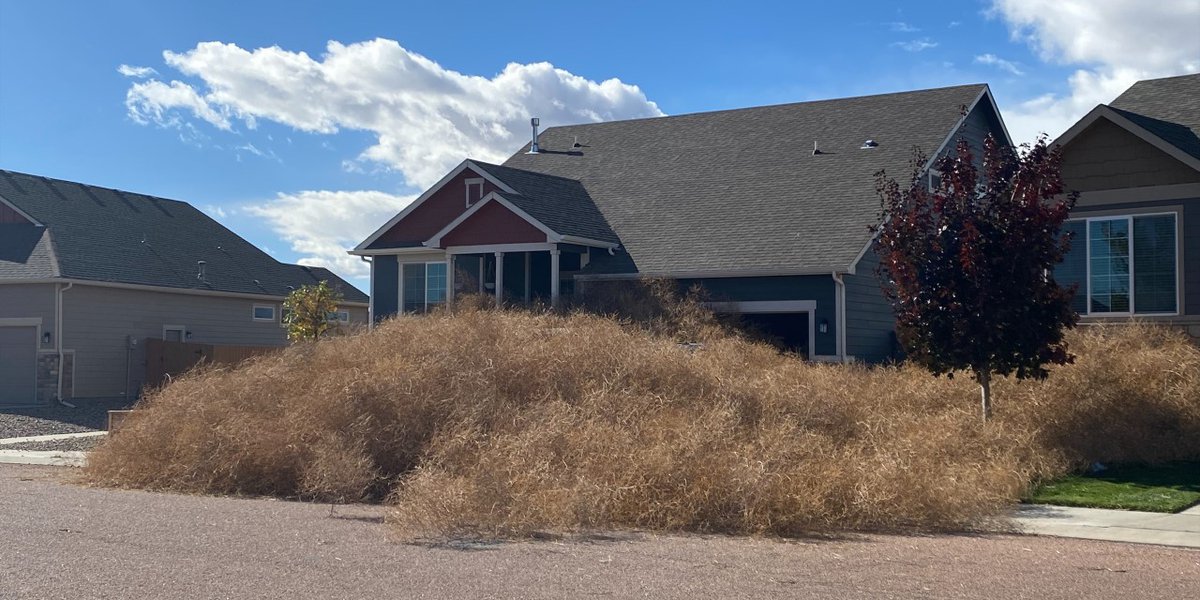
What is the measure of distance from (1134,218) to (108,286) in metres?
25.0

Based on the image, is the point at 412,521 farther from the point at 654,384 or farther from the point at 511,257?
the point at 511,257

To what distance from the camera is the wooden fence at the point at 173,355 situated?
29.7 metres

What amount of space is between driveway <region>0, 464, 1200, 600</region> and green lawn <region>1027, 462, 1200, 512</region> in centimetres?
229

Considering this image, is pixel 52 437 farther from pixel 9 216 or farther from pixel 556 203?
pixel 556 203

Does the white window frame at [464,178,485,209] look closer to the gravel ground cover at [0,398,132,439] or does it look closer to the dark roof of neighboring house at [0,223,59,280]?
the gravel ground cover at [0,398,132,439]

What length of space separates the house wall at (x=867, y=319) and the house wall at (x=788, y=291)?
404mm

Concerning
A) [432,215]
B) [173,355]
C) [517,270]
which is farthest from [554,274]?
[173,355]

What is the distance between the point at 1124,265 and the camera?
61.6ft

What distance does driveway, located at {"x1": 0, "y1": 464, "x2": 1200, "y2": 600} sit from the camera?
7879 mm

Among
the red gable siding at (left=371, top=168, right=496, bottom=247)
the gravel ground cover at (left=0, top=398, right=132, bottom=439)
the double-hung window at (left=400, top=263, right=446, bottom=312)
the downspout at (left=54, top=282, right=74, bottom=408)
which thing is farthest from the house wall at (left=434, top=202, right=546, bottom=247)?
the downspout at (left=54, top=282, right=74, bottom=408)

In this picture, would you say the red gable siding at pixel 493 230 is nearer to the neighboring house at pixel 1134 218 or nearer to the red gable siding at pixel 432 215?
the red gable siding at pixel 432 215

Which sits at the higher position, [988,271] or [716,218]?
[716,218]

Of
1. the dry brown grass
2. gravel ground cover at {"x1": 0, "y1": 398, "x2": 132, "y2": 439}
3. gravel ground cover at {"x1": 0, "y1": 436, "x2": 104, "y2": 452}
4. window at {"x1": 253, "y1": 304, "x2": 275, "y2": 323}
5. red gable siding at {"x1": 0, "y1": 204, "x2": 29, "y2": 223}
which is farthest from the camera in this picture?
window at {"x1": 253, "y1": 304, "x2": 275, "y2": 323}

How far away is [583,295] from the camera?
2472 cm
